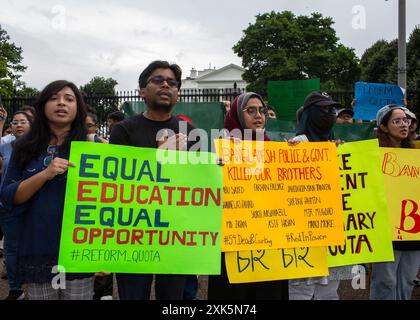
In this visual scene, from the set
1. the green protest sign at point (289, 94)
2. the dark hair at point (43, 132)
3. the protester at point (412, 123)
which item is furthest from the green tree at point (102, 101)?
the dark hair at point (43, 132)

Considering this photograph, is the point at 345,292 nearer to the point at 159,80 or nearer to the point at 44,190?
the point at 159,80

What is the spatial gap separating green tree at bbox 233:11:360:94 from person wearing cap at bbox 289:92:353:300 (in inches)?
1407

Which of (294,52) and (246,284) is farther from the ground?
(294,52)

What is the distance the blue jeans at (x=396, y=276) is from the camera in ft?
11.0

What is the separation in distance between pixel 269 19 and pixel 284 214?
43566mm

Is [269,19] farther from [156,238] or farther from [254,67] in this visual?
[156,238]

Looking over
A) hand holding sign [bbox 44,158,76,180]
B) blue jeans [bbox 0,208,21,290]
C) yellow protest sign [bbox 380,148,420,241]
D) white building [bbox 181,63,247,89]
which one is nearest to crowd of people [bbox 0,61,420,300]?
hand holding sign [bbox 44,158,76,180]

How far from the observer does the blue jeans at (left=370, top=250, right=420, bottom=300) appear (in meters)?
3.36

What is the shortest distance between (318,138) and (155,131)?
136 cm

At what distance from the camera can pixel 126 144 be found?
104 inches

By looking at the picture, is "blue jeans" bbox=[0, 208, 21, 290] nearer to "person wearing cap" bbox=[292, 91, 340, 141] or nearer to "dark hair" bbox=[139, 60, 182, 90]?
"dark hair" bbox=[139, 60, 182, 90]

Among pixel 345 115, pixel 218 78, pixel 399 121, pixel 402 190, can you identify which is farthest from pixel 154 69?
pixel 218 78

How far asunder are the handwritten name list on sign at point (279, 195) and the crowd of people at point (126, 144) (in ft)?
0.56
